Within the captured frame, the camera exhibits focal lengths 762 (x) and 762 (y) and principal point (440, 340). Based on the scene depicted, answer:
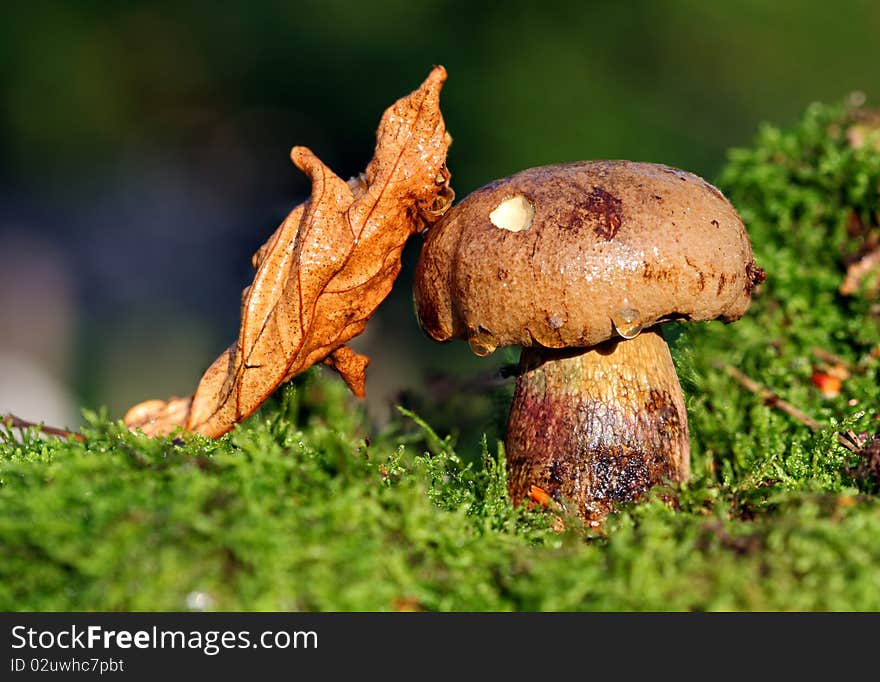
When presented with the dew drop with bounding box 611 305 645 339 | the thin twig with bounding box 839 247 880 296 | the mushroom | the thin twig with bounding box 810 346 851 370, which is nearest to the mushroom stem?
the mushroom

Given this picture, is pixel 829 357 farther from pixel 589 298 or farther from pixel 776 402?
pixel 589 298

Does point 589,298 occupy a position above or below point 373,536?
above

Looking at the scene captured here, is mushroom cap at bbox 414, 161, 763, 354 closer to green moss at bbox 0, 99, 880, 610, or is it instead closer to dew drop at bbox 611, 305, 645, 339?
dew drop at bbox 611, 305, 645, 339

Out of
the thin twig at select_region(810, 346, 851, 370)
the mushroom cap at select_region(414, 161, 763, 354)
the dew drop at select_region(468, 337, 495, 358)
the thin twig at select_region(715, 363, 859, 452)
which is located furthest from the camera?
the thin twig at select_region(810, 346, 851, 370)

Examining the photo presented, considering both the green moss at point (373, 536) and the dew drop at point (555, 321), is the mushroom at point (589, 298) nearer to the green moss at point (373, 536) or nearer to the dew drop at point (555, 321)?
the dew drop at point (555, 321)

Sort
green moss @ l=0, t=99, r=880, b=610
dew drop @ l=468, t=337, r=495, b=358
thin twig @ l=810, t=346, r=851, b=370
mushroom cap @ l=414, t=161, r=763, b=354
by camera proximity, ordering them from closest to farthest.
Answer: green moss @ l=0, t=99, r=880, b=610 → mushroom cap @ l=414, t=161, r=763, b=354 → dew drop @ l=468, t=337, r=495, b=358 → thin twig @ l=810, t=346, r=851, b=370

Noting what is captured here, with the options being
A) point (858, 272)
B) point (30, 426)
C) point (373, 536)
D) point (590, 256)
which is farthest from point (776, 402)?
point (30, 426)
